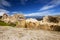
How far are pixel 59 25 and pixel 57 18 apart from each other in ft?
1.48

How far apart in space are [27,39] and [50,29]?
137 centimetres

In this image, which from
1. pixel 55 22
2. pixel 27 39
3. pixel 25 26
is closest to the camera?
pixel 27 39

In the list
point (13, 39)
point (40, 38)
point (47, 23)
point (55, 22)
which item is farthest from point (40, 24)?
point (13, 39)

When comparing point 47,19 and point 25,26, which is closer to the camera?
point 47,19

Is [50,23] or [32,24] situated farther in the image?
[32,24]

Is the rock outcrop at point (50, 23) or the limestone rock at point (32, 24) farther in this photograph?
the limestone rock at point (32, 24)

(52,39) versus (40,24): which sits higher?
(40,24)

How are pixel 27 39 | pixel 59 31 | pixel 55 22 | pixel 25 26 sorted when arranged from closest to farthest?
pixel 27 39
pixel 59 31
pixel 55 22
pixel 25 26

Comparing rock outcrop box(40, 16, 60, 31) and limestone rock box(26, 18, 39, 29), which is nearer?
rock outcrop box(40, 16, 60, 31)

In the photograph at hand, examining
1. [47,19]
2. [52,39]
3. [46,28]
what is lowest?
[52,39]

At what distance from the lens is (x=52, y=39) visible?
328 cm

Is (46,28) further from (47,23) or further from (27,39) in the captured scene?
(27,39)

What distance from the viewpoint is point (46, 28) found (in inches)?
172

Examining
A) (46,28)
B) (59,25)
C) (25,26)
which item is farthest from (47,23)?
(25,26)
